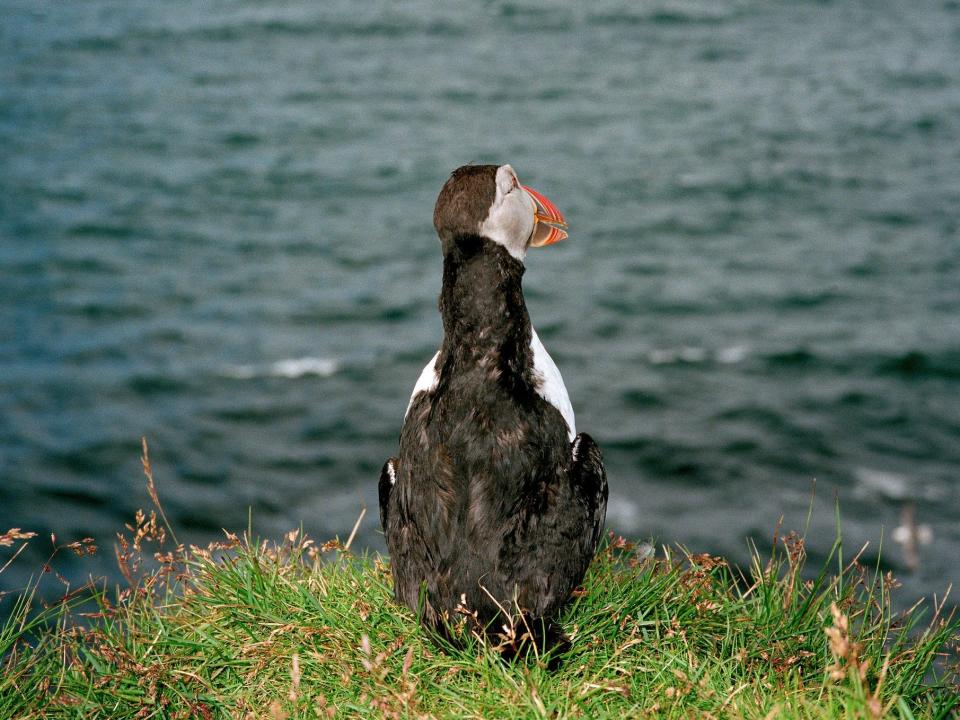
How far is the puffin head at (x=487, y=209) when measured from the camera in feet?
13.1

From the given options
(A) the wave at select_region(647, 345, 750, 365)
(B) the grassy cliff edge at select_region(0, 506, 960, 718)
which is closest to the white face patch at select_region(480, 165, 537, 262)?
(B) the grassy cliff edge at select_region(0, 506, 960, 718)

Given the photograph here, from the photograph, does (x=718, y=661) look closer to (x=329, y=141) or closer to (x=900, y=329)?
(x=900, y=329)

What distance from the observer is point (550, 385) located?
13.8 ft

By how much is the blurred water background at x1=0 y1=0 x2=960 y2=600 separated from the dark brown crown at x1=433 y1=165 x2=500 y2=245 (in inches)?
97.6

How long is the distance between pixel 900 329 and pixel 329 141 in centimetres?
1356

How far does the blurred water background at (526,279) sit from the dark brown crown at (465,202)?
97.6 inches

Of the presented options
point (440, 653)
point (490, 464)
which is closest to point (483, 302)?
point (490, 464)

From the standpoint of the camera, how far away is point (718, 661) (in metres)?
3.86

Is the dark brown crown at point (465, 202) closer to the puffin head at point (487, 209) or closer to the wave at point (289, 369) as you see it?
the puffin head at point (487, 209)

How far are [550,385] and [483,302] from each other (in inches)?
18.0

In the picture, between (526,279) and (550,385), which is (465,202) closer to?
(550,385)

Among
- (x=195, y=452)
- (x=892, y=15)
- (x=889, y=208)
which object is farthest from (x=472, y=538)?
(x=892, y=15)

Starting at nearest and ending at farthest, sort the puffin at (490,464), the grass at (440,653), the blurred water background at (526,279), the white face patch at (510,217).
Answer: the grass at (440,653) → the puffin at (490,464) → the white face patch at (510,217) → the blurred water background at (526,279)

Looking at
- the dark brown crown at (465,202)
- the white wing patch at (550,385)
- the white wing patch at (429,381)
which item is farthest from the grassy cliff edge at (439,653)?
the dark brown crown at (465,202)
